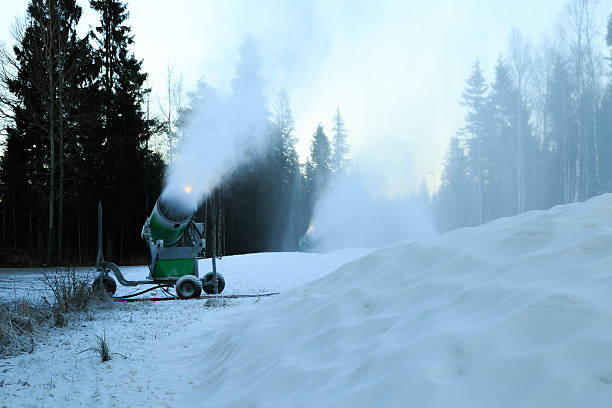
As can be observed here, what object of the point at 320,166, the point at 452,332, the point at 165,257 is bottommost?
the point at 165,257

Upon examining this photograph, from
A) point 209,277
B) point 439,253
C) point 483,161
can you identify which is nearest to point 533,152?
point 483,161

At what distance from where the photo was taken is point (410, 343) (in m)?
2.68

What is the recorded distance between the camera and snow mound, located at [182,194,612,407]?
2053mm

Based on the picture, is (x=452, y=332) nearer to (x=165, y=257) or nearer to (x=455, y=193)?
(x=165, y=257)

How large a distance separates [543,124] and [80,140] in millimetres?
35758

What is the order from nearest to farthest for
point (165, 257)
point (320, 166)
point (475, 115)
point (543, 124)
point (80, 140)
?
point (165, 257) → point (80, 140) → point (543, 124) → point (475, 115) → point (320, 166)

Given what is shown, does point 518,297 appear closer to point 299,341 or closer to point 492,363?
point 492,363

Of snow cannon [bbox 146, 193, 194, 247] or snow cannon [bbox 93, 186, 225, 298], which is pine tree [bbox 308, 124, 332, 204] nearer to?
snow cannon [bbox 93, 186, 225, 298]

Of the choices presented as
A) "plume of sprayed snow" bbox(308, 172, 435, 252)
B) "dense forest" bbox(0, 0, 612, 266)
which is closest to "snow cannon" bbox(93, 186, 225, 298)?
"dense forest" bbox(0, 0, 612, 266)

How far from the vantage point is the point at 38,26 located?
69.3 feet

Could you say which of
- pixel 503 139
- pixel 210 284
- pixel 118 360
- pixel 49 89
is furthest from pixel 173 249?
pixel 503 139

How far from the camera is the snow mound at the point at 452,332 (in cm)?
205

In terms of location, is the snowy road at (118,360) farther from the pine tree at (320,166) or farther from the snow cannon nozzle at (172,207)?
the pine tree at (320,166)

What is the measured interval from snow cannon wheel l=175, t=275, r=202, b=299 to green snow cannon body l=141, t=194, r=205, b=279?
546 mm
